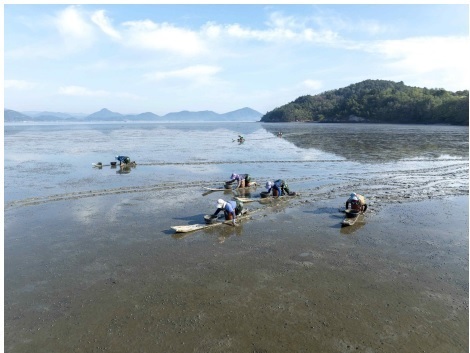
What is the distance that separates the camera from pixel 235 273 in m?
12.2

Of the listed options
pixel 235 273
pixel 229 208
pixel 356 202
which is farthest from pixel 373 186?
pixel 235 273

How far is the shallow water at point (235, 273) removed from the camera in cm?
901

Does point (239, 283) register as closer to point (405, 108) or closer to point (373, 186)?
point (373, 186)

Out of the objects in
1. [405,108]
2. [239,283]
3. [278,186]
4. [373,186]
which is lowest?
[239,283]

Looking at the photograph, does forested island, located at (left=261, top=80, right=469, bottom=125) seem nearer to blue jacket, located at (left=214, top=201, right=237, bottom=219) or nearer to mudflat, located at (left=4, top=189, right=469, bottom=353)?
mudflat, located at (left=4, top=189, right=469, bottom=353)

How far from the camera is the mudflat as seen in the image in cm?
893

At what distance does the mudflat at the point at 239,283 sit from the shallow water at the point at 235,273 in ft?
0.16

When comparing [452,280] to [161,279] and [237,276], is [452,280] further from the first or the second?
[161,279]

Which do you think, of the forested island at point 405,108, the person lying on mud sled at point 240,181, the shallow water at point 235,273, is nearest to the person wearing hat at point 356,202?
the shallow water at point 235,273

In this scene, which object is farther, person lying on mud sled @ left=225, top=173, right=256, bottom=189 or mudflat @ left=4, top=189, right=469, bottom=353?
person lying on mud sled @ left=225, top=173, right=256, bottom=189

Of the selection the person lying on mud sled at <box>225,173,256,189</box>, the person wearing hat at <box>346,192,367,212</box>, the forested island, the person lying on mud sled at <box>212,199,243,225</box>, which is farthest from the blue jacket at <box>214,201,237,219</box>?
the forested island

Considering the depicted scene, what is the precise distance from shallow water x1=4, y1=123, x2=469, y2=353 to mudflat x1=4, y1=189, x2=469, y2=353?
49 millimetres

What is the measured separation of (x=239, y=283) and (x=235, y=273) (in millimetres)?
714

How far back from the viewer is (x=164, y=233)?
15.9 meters
